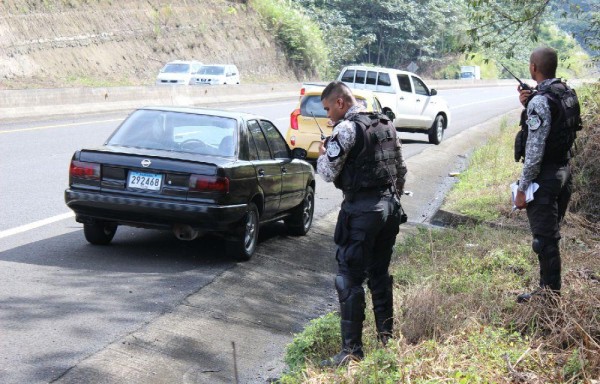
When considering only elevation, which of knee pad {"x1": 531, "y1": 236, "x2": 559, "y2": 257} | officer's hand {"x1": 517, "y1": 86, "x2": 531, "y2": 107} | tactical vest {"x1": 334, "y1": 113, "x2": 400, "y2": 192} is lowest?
knee pad {"x1": 531, "y1": 236, "x2": 559, "y2": 257}

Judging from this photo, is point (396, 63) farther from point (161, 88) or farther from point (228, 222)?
point (228, 222)

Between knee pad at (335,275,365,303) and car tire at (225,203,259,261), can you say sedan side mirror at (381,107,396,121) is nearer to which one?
car tire at (225,203,259,261)

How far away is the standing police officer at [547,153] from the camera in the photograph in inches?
251

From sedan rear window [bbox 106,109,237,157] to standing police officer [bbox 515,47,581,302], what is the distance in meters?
3.47

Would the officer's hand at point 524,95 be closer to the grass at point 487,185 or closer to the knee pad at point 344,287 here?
the knee pad at point 344,287

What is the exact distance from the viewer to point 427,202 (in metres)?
15.5

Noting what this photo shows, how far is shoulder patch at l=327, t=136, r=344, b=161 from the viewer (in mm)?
5719

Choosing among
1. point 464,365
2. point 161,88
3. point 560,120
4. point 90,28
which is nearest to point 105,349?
point 464,365

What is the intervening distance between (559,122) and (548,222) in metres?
0.68

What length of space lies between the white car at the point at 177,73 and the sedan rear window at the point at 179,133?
1208 inches

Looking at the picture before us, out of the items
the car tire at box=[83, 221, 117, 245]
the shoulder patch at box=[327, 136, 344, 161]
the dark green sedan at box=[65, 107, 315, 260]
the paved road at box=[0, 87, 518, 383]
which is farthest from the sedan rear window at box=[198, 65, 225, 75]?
the shoulder patch at box=[327, 136, 344, 161]

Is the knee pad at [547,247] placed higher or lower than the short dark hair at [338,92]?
lower

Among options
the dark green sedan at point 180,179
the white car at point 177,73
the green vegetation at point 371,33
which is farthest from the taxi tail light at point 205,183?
the green vegetation at point 371,33

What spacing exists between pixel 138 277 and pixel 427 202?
8217 millimetres
